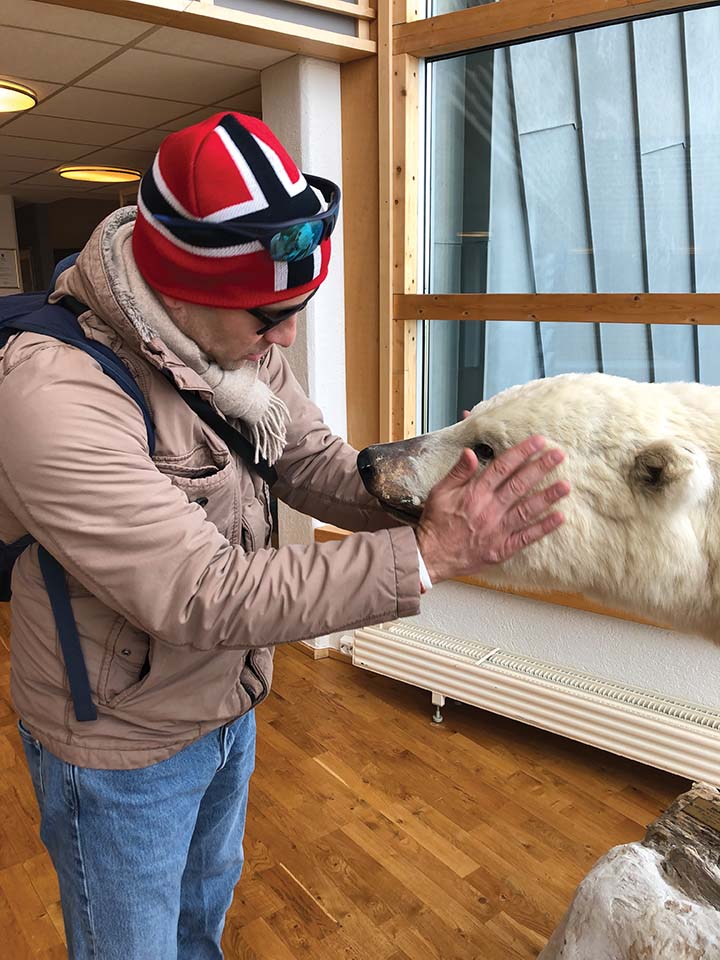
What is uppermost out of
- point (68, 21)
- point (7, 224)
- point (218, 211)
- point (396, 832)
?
point (7, 224)

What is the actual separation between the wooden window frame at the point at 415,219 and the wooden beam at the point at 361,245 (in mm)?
77

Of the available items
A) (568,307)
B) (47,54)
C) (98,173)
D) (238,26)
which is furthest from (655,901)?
(98,173)

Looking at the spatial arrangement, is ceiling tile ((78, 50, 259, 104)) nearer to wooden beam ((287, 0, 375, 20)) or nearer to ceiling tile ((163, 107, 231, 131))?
ceiling tile ((163, 107, 231, 131))

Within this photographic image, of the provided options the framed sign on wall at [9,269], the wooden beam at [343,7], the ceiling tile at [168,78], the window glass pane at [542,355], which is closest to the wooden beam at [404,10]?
the wooden beam at [343,7]

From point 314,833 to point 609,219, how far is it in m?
2.49

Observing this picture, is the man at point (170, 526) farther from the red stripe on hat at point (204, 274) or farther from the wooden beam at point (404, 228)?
the wooden beam at point (404, 228)

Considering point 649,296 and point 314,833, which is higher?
point 649,296

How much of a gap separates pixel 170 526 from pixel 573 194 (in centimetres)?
265

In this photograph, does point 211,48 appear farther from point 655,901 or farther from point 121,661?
point 655,901

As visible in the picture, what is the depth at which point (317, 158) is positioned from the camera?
11.7 ft

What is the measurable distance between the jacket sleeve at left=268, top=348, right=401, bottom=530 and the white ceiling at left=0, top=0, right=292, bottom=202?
2.28 metres

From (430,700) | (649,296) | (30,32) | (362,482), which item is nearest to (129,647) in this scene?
(362,482)

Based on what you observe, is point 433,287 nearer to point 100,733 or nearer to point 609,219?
point 609,219

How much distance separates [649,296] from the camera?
281 cm
